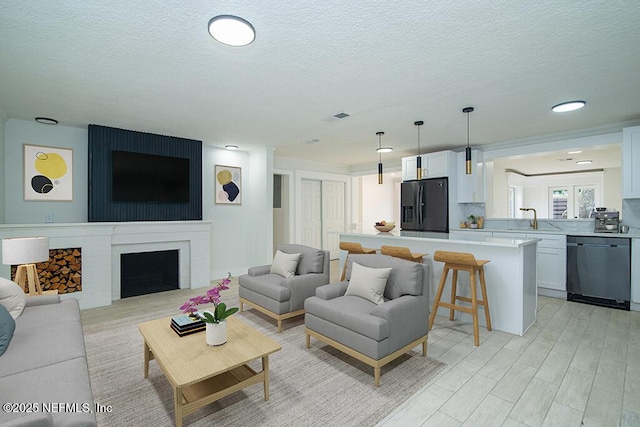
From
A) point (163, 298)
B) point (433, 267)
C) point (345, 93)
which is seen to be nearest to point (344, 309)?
point (433, 267)

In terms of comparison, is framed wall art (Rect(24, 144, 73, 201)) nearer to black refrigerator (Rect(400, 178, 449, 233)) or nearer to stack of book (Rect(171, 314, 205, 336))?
stack of book (Rect(171, 314, 205, 336))

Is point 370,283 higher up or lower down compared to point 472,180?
lower down

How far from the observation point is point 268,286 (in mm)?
3418

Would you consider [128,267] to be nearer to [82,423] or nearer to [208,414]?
[208,414]

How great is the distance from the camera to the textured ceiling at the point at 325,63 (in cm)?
185

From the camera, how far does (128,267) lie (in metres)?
4.68

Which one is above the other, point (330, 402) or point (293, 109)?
point (293, 109)

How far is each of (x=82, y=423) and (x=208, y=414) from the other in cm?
88

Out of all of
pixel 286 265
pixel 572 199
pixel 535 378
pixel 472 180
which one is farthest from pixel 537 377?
pixel 572 199

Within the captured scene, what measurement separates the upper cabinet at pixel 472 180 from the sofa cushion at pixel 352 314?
3720 millimetres

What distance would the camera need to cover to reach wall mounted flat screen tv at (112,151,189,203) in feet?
14.8

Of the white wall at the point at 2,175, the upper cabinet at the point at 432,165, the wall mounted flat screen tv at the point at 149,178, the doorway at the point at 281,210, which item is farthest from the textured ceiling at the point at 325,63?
the doorway at the point at 281,210

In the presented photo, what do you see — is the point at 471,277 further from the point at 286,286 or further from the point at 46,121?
the point at 46,121

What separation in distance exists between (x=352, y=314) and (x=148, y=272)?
12.6 feet
